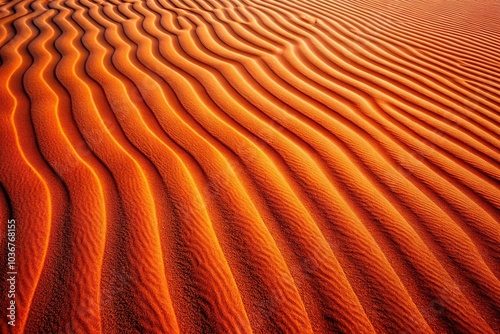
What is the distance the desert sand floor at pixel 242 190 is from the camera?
41.1 inches

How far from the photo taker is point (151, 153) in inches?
63.6

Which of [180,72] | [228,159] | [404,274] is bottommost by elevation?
[404,274]

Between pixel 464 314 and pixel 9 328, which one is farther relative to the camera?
pixel 464 314

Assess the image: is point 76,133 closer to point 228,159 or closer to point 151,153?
point 151,153

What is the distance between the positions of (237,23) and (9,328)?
3.75 meters

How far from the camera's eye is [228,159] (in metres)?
1.62

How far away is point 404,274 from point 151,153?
138cm

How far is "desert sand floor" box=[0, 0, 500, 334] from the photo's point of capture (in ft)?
3.42

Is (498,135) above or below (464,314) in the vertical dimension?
above

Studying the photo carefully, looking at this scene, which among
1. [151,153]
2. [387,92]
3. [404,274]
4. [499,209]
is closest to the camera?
[404,274]

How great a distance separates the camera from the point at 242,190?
4.76 feet

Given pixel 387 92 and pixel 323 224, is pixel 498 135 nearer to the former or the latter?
pixel 387 92

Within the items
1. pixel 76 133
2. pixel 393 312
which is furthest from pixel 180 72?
pixel 393 312

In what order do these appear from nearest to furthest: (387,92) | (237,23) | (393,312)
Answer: (393,312) → (387,92) → (237,23)
